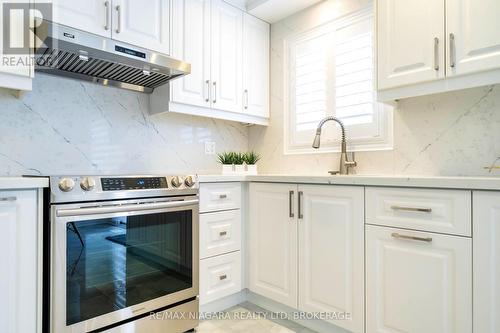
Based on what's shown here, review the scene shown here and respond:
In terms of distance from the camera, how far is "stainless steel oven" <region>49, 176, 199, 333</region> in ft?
4.57

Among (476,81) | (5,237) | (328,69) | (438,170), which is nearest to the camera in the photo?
(5,237)

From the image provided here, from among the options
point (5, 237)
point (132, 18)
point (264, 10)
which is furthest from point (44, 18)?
point (264, 10)

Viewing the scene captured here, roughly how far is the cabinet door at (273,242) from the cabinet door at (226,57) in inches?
28.7

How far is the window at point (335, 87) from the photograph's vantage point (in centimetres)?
216

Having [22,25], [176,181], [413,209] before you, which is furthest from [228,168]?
[22,25]

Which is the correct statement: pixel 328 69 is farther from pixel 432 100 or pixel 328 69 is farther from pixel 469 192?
pixel 469 192

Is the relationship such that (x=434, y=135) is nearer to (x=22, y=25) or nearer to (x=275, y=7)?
(x=275, y=7)

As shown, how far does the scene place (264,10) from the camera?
2537mm

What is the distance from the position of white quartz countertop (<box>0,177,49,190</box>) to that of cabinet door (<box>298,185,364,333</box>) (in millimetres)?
1344

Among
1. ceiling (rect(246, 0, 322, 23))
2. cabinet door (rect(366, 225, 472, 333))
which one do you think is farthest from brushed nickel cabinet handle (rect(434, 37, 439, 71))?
ceiling (rect(246, 0, 322, 23))

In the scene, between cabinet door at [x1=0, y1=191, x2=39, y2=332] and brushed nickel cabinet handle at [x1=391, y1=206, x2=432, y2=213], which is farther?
brushed nickel cabinet handle at [x1=391, y1=206, x2=432, y2=213]

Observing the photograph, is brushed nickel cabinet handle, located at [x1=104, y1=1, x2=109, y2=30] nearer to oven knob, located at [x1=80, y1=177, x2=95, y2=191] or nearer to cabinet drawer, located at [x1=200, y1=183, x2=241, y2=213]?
oven knob, located at [x1=80, y1=177, x2=95, y2=191]

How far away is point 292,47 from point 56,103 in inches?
73.2

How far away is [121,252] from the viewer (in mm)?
1625
